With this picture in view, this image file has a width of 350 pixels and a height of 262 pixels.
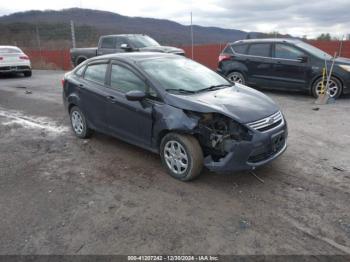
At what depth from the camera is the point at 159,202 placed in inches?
154

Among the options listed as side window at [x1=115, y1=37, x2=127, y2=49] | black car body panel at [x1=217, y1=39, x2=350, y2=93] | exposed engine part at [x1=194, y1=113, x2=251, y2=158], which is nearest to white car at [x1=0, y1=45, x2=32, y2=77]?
side window at [x1=115, y1=37, x2=127, y2=49]

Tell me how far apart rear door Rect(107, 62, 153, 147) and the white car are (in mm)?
12203

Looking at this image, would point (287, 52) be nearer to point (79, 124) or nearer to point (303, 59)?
point (303, 59)

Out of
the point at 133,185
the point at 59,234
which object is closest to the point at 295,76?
the point at 133,185

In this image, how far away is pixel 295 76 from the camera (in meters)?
9.47

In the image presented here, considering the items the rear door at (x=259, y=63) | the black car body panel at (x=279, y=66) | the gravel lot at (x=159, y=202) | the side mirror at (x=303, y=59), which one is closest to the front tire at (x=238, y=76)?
the black car body panel at (x=279, y=66)

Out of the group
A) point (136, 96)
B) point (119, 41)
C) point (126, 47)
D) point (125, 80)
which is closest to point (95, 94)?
point (125, 80)

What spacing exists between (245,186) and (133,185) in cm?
143

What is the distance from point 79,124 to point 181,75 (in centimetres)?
227

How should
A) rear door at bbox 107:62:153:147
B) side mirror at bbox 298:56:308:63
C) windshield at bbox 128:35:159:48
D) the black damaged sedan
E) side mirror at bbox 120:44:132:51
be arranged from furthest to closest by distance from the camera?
windshield at bbox 128:35:159:48 < side mirror at bbox 120:44:132:51 < side mirror at bbox 298:56:308:63 < rear door at bbox 107:62:153:147 < the black damaged sedan

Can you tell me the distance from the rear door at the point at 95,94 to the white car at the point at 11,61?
11358 mm

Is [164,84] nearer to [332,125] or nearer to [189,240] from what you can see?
[189,240]

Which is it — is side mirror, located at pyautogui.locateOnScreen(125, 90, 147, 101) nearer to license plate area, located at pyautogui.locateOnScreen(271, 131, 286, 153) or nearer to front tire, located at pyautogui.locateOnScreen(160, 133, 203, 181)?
front tire, located at pyautogui.locateOnScreen(160, 133, 203, 181)

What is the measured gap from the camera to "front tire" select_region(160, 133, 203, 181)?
416cm
